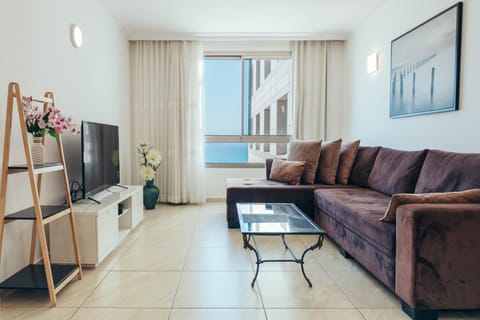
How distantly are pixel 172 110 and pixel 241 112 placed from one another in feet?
→ 3.68

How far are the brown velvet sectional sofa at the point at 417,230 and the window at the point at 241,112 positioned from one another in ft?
6.71

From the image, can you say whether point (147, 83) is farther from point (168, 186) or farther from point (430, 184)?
point (430, 184)

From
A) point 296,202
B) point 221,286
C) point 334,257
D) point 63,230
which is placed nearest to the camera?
point 221,286

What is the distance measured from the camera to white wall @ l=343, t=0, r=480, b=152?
2453mm

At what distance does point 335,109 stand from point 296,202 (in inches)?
84.1

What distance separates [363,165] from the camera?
369 cm

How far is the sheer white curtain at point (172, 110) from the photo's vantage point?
4.89 m

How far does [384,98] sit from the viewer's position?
3.79 metres

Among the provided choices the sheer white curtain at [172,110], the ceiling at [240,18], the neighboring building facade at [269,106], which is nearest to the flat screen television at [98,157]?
the sheer white curtain at [172,110]

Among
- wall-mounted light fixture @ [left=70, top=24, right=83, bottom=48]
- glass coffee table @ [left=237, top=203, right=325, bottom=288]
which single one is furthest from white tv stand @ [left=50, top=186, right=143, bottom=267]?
wall-mounted light fixture @ [left=70, top=24, right=83, bottom=48]

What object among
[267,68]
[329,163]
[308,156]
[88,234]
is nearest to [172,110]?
[267,68]

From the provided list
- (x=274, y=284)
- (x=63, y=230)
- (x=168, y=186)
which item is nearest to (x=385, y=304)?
(x=274, y=284)

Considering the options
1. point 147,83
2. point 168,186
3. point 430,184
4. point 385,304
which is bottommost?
point 385,304

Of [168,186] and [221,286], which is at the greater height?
[168,186]
